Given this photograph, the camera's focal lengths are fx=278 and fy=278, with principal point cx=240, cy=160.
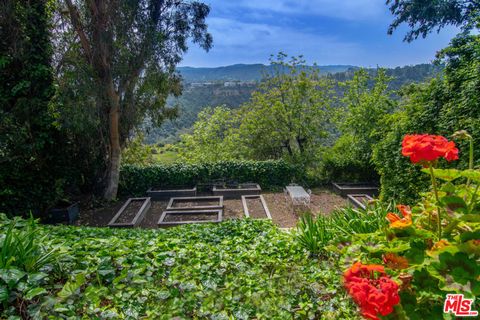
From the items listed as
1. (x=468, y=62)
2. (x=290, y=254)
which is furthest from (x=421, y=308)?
(x=468, y=62)

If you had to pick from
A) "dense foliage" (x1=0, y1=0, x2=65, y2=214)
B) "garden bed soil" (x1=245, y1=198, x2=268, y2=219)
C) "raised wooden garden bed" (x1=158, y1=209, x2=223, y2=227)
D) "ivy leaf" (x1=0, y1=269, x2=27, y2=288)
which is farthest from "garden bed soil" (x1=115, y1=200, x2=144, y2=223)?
"ivy leaf" (x1=0, y1=269, x2=27, y2=288)

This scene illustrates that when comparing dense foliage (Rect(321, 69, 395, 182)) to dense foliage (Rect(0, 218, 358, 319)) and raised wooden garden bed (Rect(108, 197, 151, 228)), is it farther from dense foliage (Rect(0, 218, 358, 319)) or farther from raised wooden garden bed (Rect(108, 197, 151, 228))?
dense foliage (Rect(0, 218, 358, 319))

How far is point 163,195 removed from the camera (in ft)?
34.3

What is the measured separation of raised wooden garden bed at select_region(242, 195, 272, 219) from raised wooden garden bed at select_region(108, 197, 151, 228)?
3.11 m

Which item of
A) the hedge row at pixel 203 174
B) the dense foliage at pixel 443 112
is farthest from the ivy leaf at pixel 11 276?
the hedge row at pixel 203 174

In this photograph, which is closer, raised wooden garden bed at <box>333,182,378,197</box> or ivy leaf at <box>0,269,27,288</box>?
ivy leaf at <box>0,269,27,288</box>

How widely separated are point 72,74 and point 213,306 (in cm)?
836

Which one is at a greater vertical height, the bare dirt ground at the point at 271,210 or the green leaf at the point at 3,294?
the green leaf at the point at 3,294

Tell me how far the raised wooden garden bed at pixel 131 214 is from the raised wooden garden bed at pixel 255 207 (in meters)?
3.11

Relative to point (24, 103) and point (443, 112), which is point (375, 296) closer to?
point (443, 112)

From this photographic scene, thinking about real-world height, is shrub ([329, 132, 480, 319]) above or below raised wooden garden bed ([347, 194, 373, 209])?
above

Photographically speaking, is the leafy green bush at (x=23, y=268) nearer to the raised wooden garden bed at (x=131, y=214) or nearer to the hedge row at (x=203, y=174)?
the raised wooden garden bed at (x=131, y=214)

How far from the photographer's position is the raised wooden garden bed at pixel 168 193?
1040cm

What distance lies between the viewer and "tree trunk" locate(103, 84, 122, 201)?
29.8 ft
